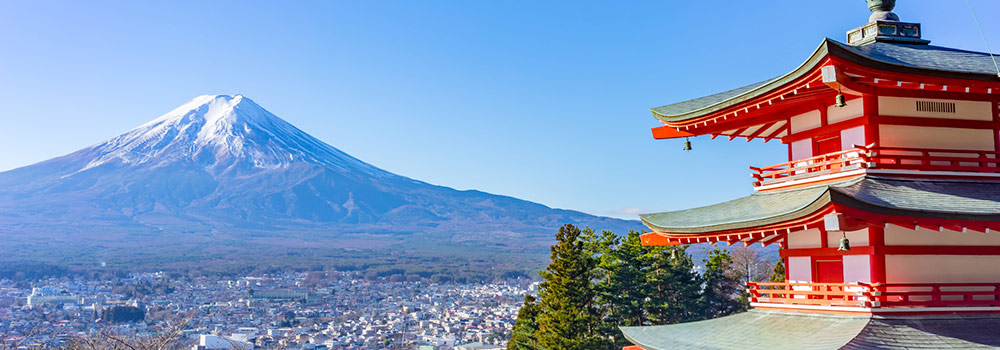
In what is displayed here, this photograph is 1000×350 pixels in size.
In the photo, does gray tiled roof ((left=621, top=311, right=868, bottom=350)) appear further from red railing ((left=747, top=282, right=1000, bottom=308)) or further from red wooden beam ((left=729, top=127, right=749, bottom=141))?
red wooden beam ((left=729, top=127, right=749, bottom=141))

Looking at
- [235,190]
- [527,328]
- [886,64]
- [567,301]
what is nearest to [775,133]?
[886,64]

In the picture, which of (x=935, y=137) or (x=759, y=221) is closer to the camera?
(x=759, y=221)

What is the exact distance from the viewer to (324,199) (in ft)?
556

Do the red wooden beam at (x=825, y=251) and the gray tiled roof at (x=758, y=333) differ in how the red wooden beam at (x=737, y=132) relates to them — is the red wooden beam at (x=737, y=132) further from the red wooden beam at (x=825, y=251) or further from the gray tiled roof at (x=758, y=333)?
the gray tiled roof at (x=758, y=333)

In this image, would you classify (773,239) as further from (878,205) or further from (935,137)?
(878,205)

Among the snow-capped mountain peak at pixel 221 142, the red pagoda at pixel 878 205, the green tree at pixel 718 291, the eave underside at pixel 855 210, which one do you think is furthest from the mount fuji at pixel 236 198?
the red pagoda at pixel 878 205

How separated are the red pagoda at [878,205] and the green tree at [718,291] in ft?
58.1

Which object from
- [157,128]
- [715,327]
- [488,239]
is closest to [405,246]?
[488,239]

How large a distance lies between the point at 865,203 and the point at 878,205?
0.17 metres

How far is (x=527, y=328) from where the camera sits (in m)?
25.0

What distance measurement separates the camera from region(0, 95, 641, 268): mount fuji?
14238 centimetres

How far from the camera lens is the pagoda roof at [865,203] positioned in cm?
952

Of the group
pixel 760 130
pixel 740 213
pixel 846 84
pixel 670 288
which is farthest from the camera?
pixel 670 288

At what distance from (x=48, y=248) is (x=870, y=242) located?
13256 centimetres
